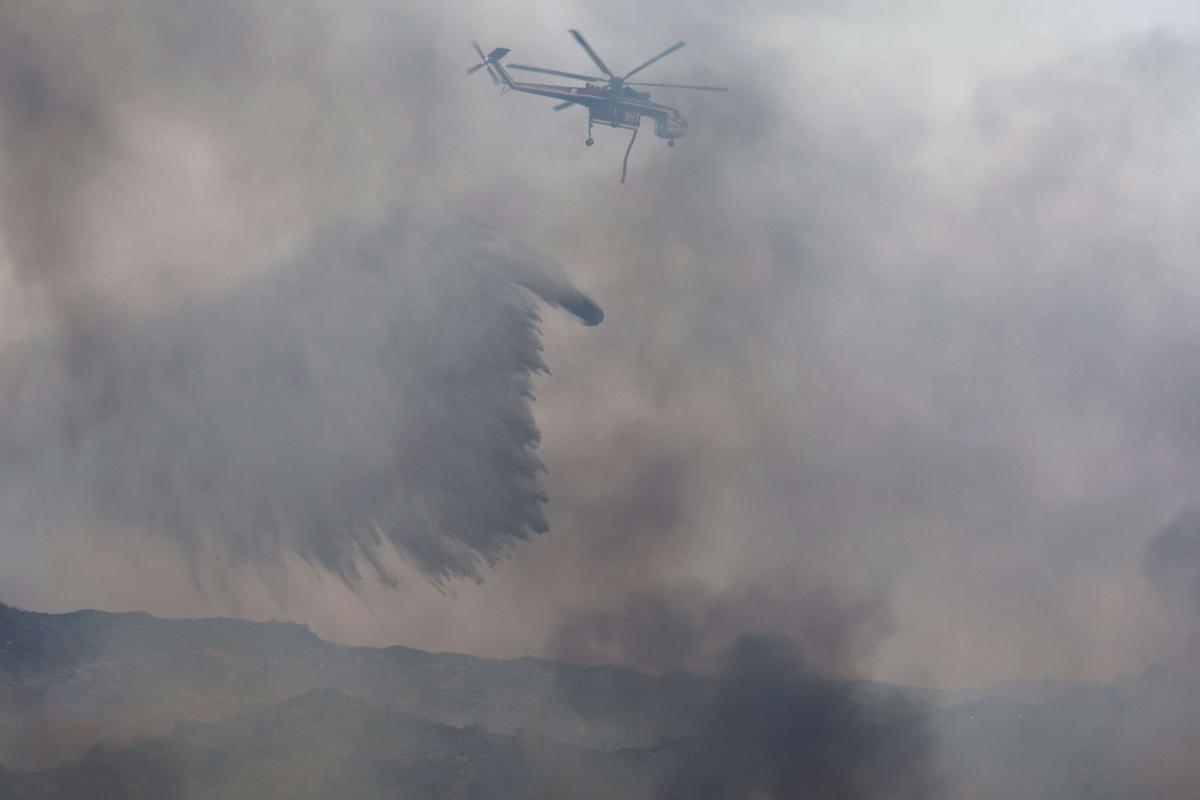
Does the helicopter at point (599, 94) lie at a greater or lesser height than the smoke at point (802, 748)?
greater

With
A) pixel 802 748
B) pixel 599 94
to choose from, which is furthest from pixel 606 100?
pixel 802 748

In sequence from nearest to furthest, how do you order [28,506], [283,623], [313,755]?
[28,506]
[283,623]
[313,755]

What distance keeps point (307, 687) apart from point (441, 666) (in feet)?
18.5

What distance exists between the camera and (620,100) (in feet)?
113

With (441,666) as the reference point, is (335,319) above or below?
above

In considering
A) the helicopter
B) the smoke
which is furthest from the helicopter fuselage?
the smoke

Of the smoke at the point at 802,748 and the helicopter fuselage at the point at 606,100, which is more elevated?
the helicopter fuselage at the point at 606,100

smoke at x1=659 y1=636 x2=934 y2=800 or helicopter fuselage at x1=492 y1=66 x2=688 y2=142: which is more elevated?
helicopter fuselage at x1=492 y1=66 x2=688 y2=142

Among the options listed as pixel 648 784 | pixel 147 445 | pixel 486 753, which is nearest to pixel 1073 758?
pixel 648 784

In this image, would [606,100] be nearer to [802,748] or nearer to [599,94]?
[599,94]

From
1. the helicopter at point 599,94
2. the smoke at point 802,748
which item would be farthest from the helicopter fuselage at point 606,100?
the smoke at point 802,748

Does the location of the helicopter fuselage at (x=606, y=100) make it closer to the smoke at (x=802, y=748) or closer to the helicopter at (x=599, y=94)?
the helicopter at (x=599, y=94)

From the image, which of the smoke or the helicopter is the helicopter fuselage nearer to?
the helicopter

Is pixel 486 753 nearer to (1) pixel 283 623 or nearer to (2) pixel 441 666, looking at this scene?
(2) pixel 441 666
